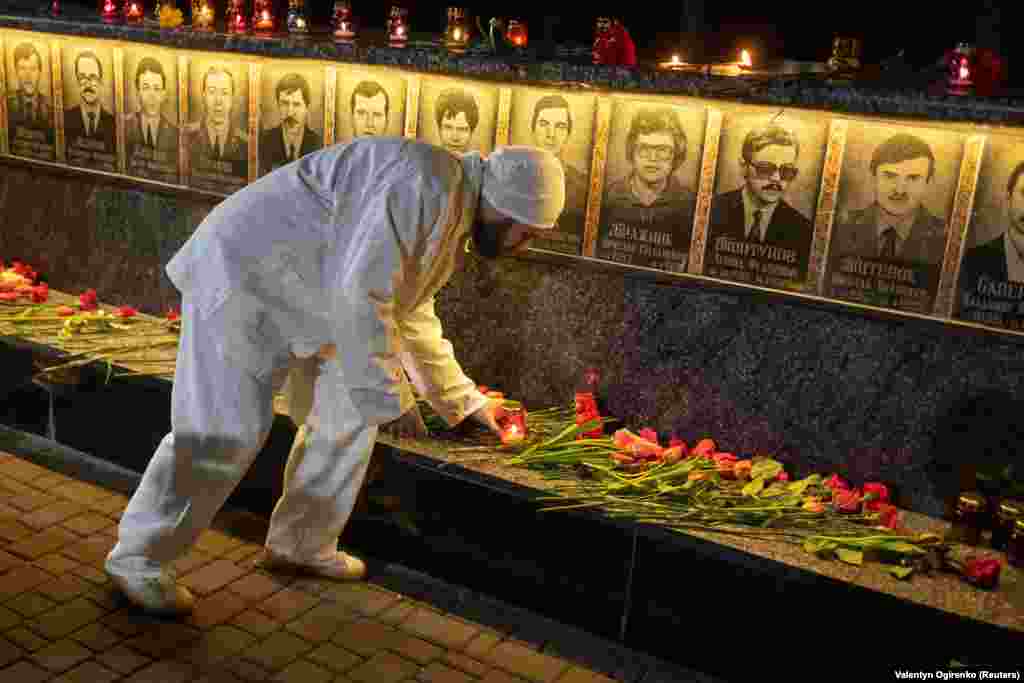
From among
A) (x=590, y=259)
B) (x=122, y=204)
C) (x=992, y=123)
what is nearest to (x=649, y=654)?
(x=590, y=259)

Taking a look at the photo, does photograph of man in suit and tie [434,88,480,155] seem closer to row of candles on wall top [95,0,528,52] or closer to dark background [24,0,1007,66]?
row of candles on wall top [95,0,528,52]

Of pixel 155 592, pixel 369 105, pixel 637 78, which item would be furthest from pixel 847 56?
pixel 155 592

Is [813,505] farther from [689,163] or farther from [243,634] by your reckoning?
[243,634]

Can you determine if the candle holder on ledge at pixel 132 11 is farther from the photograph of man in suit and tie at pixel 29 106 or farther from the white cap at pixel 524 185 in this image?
the white cap at pixel 524 185

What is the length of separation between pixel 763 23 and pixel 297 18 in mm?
2849

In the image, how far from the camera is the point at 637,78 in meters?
4.75

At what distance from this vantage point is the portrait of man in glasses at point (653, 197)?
4.96 m

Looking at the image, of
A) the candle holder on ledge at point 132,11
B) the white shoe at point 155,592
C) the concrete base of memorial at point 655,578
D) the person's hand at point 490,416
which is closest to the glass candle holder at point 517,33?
the person's hand at point 490,416

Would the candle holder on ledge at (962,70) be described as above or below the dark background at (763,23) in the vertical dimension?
below

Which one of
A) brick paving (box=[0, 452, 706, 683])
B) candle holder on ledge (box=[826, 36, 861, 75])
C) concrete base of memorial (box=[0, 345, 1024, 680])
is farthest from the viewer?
candle holder on ledge (box=[826, 36, 861, 75])

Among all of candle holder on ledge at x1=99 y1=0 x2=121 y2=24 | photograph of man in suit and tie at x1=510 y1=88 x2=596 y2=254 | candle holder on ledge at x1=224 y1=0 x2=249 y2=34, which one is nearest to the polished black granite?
photograph of man in suit and tie at x1=510 y1=88 x2=596 y2=254

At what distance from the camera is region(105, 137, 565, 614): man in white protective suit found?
4.04m

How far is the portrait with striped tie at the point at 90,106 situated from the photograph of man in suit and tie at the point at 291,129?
4.05ft

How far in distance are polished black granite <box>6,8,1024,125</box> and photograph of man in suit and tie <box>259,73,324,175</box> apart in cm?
25
